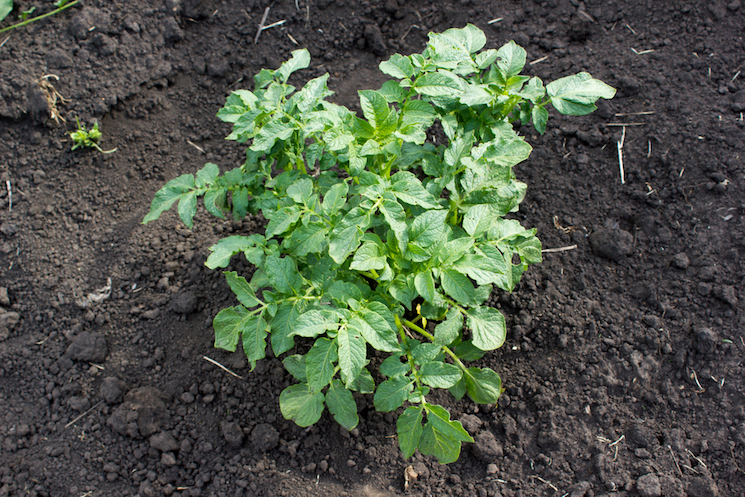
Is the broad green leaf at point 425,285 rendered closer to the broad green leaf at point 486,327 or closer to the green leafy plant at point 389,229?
the green leafy plant at point 389,229

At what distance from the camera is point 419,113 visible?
6.43ft

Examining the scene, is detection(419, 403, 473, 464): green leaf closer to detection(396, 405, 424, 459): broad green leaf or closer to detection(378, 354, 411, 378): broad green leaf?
detection(396, 405, 424, 459): broad green leaf

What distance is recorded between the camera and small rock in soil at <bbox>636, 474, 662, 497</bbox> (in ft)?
7.07

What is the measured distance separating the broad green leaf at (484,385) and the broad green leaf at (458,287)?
0.48 m

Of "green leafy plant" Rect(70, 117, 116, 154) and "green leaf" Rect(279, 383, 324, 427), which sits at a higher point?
"green leafy plant" Rect(70, 117, 116, 154)

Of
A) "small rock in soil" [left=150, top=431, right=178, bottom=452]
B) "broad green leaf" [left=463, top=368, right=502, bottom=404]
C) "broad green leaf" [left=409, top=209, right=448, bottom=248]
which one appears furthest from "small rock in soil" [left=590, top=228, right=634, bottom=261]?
"small rock in soil" [left=150, top=431, right=178, bottom=452]

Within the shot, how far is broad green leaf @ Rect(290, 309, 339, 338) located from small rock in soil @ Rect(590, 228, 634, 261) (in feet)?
5.45

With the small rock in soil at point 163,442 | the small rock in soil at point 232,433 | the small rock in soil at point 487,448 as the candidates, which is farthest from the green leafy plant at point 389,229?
the small rock in soil at point 163,442

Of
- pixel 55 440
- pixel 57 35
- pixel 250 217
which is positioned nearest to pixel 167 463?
pixel 55 440

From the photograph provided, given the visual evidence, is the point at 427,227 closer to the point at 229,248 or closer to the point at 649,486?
the point at 229,248

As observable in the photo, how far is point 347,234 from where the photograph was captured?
5.64 feet

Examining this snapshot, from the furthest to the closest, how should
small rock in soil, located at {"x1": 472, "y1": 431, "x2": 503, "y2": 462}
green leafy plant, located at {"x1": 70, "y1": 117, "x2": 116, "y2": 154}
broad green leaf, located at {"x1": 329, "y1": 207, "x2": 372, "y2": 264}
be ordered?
green leafy plant, located at {"x1": 70, "y1": 117, "x2": 116, "y2": 154} < small rock in soil, located at {"x1": 472, "y1": 431, "x2": 503, "y2": 462} < broad green leaf, located at {"x1": 329, "y1": 207, "x2": 372, "y2": 264}

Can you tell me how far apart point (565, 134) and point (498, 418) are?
1.67 meters

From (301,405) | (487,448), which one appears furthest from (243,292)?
(487,448)
